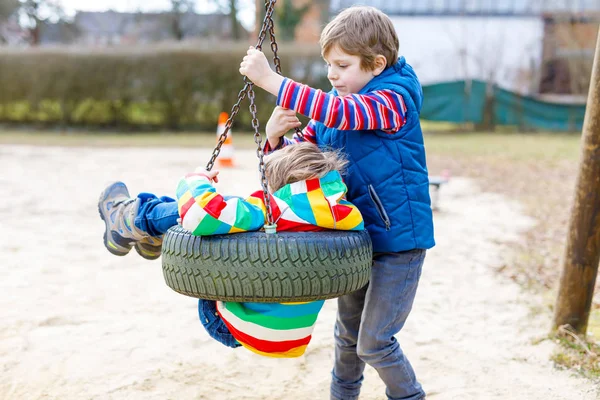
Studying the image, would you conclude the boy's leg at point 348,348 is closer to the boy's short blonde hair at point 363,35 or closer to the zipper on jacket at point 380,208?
the zipper on jacket at point 380,208

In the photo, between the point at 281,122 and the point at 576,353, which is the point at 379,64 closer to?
the point at 281,122

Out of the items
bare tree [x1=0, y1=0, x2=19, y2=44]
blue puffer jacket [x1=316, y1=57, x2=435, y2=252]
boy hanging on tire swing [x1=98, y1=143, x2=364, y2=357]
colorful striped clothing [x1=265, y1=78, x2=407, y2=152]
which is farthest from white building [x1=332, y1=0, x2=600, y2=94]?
boy hanging on tire swing [x1=98, y1=143, x2=364, y2=357]

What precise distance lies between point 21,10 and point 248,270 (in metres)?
34.4

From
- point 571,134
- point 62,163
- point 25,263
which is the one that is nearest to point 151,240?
point 25,263

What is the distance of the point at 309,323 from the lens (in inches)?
93.3

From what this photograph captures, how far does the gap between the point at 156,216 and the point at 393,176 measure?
1141 mm

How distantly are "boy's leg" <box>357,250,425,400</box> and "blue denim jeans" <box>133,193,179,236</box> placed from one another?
0.95 m

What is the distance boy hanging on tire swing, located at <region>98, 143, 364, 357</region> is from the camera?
2139mm

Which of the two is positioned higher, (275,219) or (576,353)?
(275,219)

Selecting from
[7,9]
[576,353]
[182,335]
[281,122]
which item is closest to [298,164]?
[281,122]

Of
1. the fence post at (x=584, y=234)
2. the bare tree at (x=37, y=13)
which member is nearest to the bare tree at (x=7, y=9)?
the bare tree at (x=37, y=13)

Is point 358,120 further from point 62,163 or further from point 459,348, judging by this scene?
point 62,163

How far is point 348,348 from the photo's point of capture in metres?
2.77

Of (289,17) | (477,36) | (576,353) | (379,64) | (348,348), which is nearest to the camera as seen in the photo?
(379,64)
